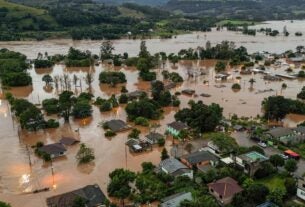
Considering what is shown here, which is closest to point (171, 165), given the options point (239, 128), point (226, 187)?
point (226, 187)

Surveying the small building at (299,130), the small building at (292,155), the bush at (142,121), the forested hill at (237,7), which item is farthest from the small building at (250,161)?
the forested hill at (237,7)

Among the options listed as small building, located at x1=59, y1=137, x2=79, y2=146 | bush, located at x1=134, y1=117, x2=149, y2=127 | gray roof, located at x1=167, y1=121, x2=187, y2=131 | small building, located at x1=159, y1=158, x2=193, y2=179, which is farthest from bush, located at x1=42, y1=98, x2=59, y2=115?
small building, located at x1=159, y1=158, x2=193, y2=179

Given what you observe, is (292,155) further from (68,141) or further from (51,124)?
(51,124)

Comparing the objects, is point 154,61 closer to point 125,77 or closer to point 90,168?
point 125,77

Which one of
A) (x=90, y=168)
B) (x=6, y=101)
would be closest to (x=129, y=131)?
(x=90, y=168)

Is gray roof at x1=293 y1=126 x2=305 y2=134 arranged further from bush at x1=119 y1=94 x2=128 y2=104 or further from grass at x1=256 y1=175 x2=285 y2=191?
bush at x1=119 y1=94 x2=128 y2=104
